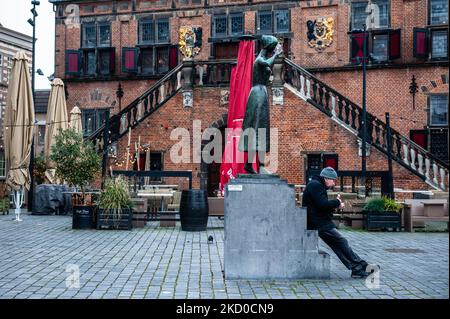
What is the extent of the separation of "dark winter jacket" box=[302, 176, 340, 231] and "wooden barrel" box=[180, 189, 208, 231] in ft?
19.6

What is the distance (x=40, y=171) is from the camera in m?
20.5

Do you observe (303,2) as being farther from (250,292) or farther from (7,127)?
(250,292)

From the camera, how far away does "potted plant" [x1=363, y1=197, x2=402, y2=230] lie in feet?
44.4

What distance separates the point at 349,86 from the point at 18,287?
694 inches

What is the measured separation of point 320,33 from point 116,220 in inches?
497

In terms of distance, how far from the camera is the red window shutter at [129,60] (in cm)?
2420

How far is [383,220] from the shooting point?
534 inches

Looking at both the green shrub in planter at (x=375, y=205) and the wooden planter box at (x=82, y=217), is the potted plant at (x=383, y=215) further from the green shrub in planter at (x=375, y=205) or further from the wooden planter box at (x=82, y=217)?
the wooden planter box at (x=82, y=217)

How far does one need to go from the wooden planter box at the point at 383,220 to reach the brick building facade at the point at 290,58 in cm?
384

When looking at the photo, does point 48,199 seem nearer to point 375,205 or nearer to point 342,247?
point 375,205

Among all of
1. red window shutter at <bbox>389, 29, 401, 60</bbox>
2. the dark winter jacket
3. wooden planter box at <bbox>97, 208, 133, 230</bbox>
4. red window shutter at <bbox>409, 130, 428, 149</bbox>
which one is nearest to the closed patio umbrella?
wooden planter box at <bbox>97, 208, 133, 230</bbox>

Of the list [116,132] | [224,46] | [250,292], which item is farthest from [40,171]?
[250,292]

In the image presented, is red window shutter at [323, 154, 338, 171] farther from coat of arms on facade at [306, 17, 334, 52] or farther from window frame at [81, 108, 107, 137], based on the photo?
window frame at [81, 108, 107, 137]

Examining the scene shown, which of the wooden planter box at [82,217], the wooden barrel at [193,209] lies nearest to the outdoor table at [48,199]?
the wooden planter box at [82,217]
